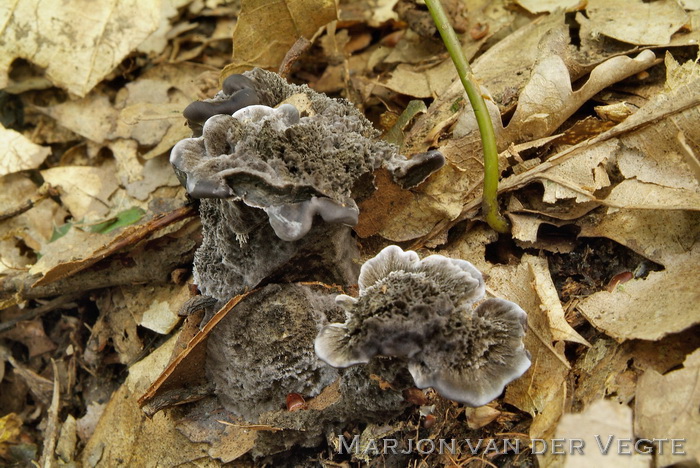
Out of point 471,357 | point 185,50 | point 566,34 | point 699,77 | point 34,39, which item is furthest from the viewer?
point 185,50

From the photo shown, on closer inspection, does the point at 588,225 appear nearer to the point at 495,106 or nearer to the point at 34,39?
→ the point at 495,106

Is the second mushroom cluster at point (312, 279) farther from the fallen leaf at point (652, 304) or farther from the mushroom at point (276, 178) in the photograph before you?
the fallen leaf at point (652, 304)

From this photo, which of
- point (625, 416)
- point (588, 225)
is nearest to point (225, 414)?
point (625, 416)

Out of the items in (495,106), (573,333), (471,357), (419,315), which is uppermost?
(495,106)

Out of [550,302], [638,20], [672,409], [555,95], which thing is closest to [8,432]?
[550,302]

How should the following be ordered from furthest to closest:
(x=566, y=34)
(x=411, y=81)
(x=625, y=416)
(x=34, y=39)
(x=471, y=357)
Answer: (x=34, y=39)
(x=411, y=81)
(x=566, y=34)
(x=471, y=357)
(x=625, y=416)

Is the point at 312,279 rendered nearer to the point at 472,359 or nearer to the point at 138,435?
the point at 472,359

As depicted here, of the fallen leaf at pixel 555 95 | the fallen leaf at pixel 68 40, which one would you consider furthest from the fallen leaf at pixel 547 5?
the fallen leaf at pixel 68 40
